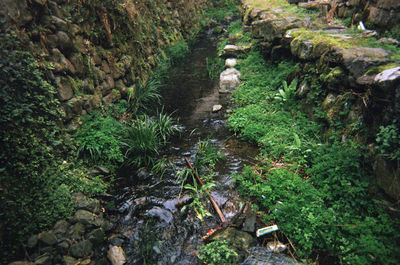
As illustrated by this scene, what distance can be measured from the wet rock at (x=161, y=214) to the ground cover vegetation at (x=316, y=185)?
4.28 feet

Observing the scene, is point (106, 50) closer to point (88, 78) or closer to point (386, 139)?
point (88, 78)

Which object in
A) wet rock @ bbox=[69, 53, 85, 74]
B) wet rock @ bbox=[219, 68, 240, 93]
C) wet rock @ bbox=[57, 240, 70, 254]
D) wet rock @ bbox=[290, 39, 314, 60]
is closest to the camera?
wet rock @ bbox=[57, 240, 70, 254]

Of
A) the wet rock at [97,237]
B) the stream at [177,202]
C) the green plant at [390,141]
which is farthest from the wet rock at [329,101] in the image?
the wet rock at [97,237]

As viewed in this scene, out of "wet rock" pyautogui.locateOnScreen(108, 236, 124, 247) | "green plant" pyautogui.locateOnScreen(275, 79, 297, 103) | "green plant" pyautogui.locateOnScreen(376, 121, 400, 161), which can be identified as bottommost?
"wet rock" pyautogui.locateOnScreen(108, 236, 124, 247)

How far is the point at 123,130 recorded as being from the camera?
5027 millimetres

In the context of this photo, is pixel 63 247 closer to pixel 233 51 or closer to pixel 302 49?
pixel 302 49

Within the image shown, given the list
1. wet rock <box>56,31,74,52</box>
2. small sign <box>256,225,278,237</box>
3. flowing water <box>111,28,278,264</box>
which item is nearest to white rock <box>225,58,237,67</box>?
flowing water <box>111,28,278,264</box>

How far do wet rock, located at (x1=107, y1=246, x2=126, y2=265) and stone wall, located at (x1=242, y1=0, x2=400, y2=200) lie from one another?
11.5 ft

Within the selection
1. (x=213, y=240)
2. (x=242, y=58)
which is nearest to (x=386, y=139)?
(x=213, y=240)

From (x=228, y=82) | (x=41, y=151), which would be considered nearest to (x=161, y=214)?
(x=41, y=151)

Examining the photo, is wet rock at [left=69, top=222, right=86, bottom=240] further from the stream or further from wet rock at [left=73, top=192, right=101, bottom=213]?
the stream

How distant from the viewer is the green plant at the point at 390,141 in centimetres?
269

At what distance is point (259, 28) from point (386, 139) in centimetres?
611

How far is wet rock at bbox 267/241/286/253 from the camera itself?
3.03 meters
